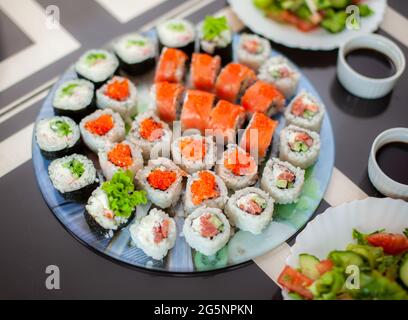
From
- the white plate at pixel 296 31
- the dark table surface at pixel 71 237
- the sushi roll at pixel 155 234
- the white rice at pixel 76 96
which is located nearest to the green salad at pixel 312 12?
the white plate at pixel 296 31

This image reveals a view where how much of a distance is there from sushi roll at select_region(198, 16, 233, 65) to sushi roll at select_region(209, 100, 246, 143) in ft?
1.34

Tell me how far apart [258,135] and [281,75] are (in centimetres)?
45

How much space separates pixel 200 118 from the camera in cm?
269

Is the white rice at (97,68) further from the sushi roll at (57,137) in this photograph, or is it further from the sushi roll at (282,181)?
the sushi roll at (282,181)

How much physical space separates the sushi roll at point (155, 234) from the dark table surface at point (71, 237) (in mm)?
136

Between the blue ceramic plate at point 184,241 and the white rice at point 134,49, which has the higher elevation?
the white rice at point 134,49

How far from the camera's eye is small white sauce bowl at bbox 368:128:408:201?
8.25 ft

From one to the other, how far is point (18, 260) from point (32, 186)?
15.5 inches

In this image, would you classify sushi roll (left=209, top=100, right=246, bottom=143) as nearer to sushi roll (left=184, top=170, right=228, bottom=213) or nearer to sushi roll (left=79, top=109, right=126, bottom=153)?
sushi roll (left=184, top=170, right=228, bottom=213)

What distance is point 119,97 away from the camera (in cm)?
276

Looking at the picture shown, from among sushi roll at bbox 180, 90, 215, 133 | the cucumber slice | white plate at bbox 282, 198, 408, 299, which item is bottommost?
white plate at bbox 282, 198, 408, 299

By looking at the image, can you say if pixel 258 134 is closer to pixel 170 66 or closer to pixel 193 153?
pixel 193 153

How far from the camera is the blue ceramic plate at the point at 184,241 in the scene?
235cm

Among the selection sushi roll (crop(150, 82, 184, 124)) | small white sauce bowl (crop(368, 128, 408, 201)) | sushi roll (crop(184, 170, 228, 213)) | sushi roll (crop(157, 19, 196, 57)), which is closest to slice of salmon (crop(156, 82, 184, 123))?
sushi roll (crop(150, 82, 184, 124))
